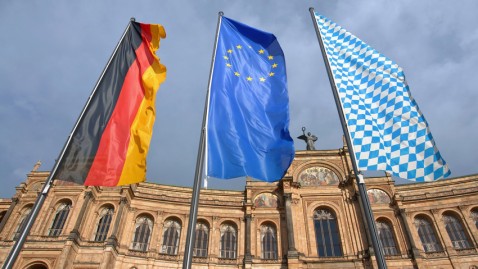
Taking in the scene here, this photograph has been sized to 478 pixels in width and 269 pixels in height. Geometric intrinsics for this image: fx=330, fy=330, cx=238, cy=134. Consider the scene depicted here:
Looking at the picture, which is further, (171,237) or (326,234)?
(171,237)

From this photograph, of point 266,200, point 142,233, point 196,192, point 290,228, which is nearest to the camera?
point 196,192

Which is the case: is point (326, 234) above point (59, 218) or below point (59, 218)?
below

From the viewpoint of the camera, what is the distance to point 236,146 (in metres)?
11.0

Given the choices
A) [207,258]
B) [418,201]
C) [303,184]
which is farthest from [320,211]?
[207,258]

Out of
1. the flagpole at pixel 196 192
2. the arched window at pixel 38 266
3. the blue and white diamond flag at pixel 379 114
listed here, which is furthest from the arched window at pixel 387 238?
the arched window at pixel 38 266

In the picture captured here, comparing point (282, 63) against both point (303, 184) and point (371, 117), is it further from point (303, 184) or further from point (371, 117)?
point (303, 184)

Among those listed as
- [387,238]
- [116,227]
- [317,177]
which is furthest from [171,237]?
[387,238]

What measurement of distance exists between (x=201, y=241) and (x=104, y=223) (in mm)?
10419

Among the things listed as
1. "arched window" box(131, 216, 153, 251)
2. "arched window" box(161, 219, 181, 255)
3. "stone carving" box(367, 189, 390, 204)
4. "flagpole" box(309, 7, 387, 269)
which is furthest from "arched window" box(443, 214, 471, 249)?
"arched window" box(131, 216, 153, 251)

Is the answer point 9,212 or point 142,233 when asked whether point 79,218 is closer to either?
point 142,233

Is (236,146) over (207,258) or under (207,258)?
under

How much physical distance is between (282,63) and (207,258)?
2612cm

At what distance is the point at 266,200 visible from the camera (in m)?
37.8

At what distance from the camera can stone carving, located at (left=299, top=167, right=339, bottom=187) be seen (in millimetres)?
38156
